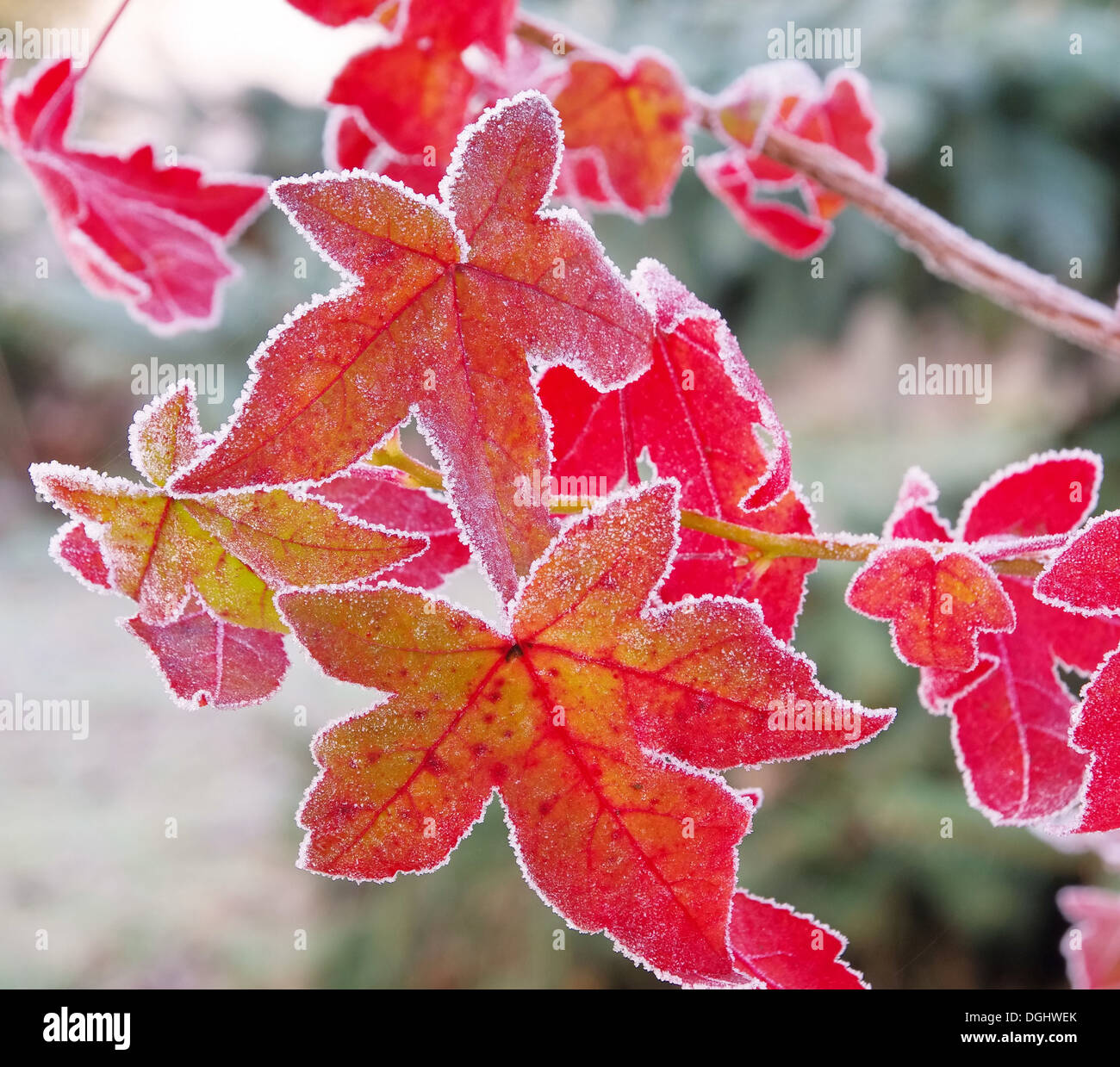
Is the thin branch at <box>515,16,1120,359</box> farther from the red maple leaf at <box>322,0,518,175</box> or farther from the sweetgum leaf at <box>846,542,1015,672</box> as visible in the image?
the sweetgum leaf at <box>846,542,1015,672</box>

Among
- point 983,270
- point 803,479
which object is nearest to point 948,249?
point 983,270

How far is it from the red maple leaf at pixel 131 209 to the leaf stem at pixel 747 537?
0.66ft

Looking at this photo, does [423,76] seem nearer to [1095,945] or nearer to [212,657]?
[212,657]

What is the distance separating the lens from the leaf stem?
0.28 m

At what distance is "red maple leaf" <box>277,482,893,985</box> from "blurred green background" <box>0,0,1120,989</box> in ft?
3.26

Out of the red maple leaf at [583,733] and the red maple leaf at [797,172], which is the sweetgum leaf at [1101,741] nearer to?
the red maple leaf at [583,733]

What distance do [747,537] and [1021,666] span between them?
0.13 m

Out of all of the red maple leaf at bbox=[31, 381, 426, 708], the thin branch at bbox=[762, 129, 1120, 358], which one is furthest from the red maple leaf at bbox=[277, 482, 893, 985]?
the thin branch at bbox=[762, 129, 1120, 358]

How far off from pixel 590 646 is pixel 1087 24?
2.05 metres

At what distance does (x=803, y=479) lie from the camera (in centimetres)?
112

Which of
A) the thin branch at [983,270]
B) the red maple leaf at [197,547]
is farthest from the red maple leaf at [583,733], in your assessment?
the thin branch at [983,270]

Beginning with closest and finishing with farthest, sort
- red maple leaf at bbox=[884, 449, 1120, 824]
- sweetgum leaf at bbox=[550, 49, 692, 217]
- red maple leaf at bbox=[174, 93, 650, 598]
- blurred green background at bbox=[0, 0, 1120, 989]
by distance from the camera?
red maple leaf at bbox=[174, 93, 650, 598], red maple leaf at bbox=[884, 449, 1120, 824], sweetgum leaf at bbox=[550, 49, 692, 217], blurred green background at bbox=[0, 0, 1120, 989]

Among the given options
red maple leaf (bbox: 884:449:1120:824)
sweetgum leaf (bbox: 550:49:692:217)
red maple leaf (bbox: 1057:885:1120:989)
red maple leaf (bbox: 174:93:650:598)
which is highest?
sweetgum leaf (bbox: 550:49:692:217)

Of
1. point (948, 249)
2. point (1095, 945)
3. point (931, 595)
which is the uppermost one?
point (948, 249)
